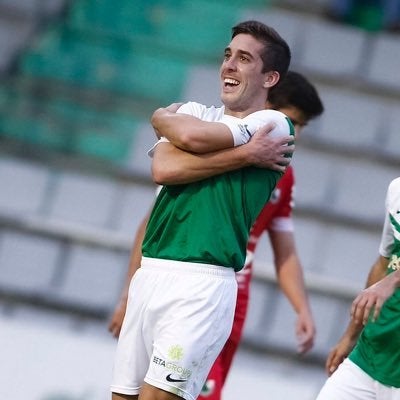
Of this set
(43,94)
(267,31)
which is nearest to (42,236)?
(43,94)

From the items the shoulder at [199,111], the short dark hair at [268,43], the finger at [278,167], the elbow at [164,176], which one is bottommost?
the elbow at [164,176]

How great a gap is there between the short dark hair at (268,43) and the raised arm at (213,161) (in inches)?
10.7

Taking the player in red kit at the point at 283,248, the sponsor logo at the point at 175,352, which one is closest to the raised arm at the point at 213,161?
the sponsor logo at the point at 175,352

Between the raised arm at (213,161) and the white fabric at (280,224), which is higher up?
the raised arm at (213,161)

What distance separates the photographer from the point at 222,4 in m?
10.2

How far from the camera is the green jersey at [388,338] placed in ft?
14.2

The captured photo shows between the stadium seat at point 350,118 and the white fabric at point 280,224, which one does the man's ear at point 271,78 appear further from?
the stadium seat at point 350,118

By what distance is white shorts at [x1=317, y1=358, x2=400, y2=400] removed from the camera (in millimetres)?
4359

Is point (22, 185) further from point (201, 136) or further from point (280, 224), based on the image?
point (201, 136)

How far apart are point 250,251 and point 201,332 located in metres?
1.34

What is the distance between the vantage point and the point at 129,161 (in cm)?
893

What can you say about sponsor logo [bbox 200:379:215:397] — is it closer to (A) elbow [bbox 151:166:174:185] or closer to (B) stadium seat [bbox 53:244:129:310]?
(A) elbow [bbox 151:166:174:185]

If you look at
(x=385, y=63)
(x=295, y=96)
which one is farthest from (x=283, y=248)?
(x=385, y=63)

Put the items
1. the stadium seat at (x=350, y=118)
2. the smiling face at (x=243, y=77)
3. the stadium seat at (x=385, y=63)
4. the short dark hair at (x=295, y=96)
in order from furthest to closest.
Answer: the stadium seat at (x=385, y=63) → the stadium seat at (x=350, y=118) → the short dark hair at (x=295, y=96) → the smiling face at (x=243, y=77)
